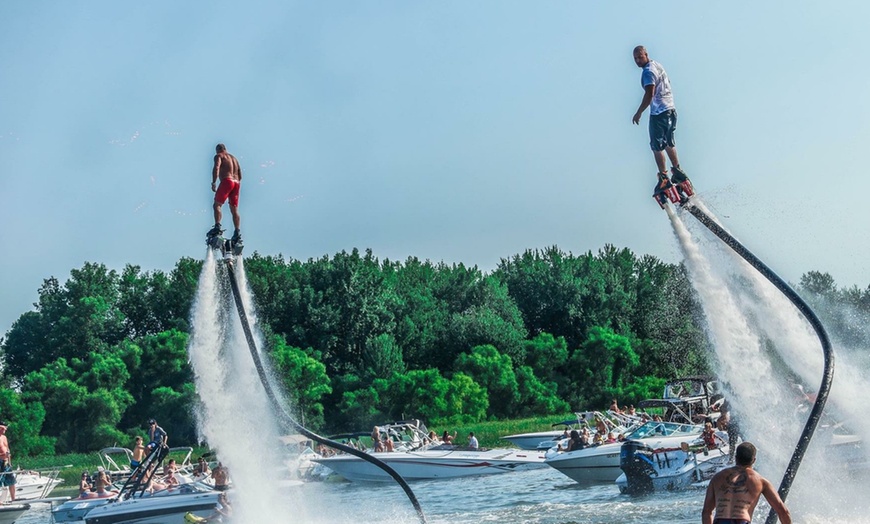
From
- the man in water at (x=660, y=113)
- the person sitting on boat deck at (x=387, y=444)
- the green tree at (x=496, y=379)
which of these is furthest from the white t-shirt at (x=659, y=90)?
the green tree at (x=496, y=379)

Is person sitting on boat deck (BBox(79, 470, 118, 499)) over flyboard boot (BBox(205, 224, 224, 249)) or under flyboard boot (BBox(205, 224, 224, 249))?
under

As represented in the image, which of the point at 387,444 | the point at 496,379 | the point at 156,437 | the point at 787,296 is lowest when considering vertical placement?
the point at 387,444

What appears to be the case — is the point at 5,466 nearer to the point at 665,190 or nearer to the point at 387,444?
the point at 387,444

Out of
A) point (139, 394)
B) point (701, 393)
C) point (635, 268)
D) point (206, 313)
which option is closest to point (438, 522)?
point (206, 313)

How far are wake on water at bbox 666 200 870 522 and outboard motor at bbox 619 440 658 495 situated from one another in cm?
1547

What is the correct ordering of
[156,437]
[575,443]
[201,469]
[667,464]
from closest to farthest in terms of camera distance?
[156,437], [667,464], [201,469], [575,443]

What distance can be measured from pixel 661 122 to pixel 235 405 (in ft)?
40.4

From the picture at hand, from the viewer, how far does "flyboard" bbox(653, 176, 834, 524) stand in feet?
54.4

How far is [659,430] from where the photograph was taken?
4134cm

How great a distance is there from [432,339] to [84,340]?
31641 millimetres

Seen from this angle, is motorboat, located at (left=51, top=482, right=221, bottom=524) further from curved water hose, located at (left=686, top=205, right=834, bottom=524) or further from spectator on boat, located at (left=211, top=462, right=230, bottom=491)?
curved water hose, located at (left=686, top=205, right=834, bottom=524)

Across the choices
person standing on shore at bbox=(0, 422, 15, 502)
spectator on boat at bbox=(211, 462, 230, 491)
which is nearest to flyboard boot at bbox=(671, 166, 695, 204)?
spectator on boat at bbox=(211, 462, 230, 491)

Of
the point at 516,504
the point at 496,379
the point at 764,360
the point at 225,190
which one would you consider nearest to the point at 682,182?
the point at 764,360

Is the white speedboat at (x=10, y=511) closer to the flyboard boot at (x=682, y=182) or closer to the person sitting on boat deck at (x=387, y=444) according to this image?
the person sitting on boat deck at (x=387, y=444)
